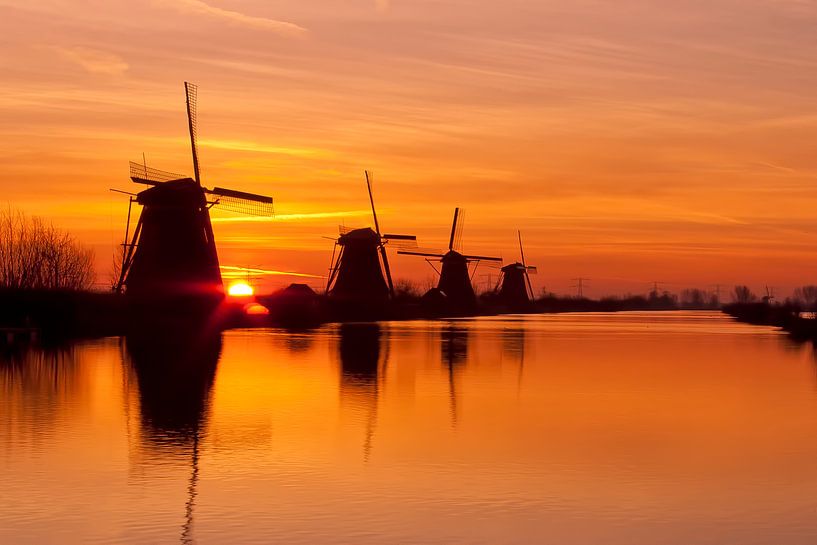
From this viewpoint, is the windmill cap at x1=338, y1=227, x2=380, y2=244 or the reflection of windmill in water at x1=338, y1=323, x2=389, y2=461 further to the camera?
the windmill cap at x1=338, y1=227, x2=380, y2=244

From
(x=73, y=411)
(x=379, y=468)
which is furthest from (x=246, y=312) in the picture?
(x=379, y=468)

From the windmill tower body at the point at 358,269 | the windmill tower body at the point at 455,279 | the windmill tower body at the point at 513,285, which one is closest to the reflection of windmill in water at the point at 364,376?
the windmill tower body at the point at 358,269

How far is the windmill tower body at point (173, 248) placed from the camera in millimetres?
58500

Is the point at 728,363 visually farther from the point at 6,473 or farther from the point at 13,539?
the point at 13,539

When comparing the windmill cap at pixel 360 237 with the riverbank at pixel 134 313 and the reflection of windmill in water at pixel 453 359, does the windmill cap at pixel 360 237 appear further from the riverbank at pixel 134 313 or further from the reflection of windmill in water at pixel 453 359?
the reflection of windmill in water at pixel 453 359

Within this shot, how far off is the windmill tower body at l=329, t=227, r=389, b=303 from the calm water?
214 feet

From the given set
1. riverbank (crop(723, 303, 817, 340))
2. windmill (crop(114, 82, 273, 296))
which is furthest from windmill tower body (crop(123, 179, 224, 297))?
riverbank (crop(723, 303, 817, 340))

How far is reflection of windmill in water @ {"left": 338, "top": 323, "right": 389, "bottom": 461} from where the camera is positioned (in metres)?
20.7

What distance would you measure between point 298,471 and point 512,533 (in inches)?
164

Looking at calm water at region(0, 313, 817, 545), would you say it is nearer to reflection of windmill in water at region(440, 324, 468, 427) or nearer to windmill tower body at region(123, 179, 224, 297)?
reflection of windmill in water at region(440, 324, 468, 427)

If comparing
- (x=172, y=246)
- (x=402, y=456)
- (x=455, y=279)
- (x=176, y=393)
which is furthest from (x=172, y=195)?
(x=455, y=279)

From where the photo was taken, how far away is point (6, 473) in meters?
13.5

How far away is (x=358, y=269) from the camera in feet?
320

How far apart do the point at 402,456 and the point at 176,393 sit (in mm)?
9852
